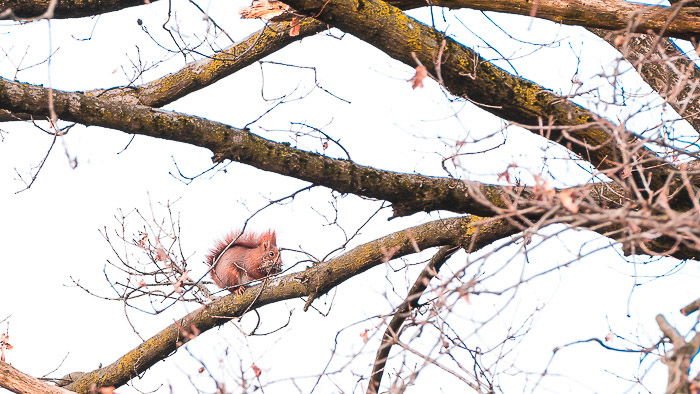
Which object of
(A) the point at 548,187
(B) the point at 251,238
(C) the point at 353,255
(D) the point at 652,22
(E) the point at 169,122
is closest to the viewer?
(A) the point at 548,187

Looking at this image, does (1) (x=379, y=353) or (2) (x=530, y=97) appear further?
(1) (x=379, y=353)

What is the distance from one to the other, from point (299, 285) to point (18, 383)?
1.67m

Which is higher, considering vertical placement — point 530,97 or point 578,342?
point 530,97

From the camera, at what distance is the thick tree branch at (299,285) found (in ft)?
16.4

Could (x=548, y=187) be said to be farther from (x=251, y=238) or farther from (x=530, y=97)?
(x=251, y=238)

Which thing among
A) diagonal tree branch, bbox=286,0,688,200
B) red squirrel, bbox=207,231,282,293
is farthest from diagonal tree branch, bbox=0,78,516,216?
red squirrel, bbox=207,231,282,293

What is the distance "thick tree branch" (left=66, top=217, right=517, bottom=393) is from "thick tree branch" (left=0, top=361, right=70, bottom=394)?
87 cm

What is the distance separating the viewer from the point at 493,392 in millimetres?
3898

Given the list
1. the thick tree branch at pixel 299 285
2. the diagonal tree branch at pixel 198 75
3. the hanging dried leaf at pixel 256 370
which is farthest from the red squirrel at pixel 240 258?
the hanging dried leaf at pixel 256 370

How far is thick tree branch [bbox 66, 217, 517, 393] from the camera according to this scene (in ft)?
16.4

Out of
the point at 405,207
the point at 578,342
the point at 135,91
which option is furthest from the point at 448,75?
the point at 135,91

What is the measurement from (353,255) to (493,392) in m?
1.50

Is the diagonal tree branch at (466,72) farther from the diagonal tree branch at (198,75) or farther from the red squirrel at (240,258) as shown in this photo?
the red squirrel at (240,258)

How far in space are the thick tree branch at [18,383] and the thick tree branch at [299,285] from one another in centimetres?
87
